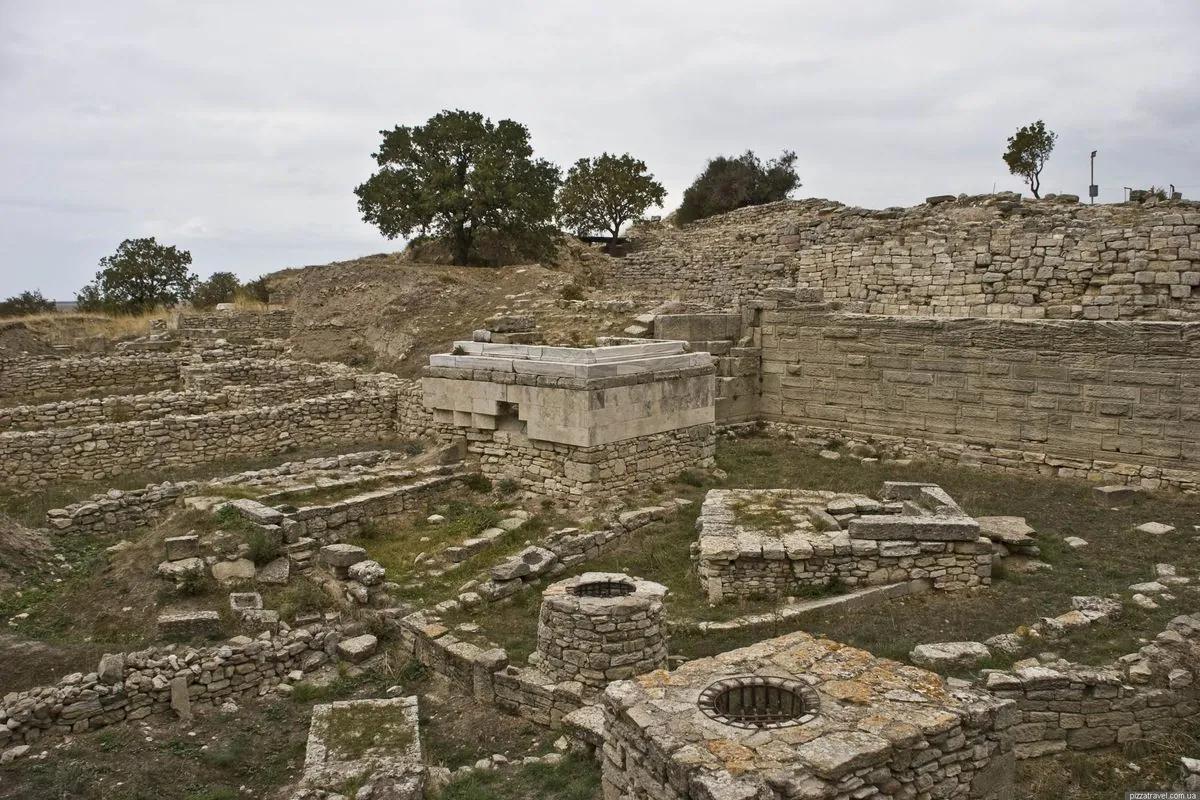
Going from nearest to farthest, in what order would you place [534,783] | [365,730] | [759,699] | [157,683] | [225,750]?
1. [759,699]
2. [534,783]
3. [365,730]
4. [225,750]
5. [157,683]

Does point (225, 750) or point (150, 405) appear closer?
point (225, 750)

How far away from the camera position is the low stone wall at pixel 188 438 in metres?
13.9

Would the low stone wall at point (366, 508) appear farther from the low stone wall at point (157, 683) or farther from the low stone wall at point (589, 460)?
the low stone wall at point (157, 683)

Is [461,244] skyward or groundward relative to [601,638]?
skyward

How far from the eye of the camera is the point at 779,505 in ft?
34.0

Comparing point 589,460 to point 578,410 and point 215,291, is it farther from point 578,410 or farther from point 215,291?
point 215,291

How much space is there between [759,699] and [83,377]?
19.7 metres

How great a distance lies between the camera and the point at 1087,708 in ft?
20.5

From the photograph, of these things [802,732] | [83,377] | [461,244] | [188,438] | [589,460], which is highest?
[461,244]

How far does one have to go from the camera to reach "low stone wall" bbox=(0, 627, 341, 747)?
21.9 feet

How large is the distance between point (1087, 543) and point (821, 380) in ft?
19.9

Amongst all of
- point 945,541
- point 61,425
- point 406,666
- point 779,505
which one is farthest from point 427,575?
point 61,425

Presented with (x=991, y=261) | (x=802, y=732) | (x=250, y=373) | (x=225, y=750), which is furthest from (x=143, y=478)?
(x=991, y=261)

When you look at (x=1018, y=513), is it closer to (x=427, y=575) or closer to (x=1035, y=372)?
(x=1035, y=372)
